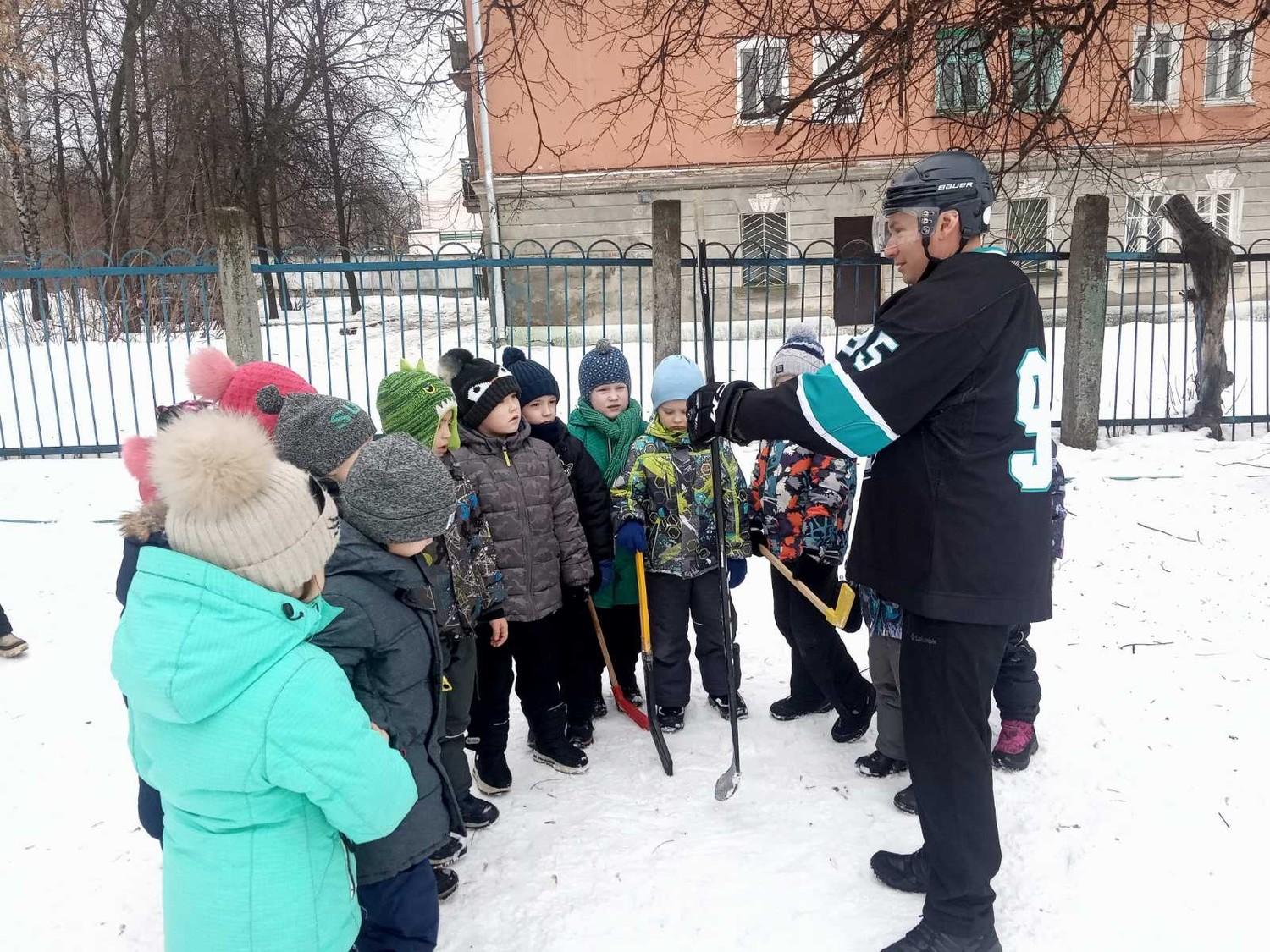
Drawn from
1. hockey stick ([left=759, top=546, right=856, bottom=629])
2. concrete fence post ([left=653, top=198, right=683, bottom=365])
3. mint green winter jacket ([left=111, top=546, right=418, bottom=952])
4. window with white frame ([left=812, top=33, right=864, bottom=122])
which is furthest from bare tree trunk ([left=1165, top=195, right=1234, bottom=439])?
mint green winter jacket ([left=111, top=546, right=418, bottom=952])

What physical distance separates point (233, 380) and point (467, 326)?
1302cm

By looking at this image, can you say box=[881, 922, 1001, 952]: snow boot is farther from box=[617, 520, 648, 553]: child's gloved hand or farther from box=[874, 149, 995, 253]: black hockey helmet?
box=[874, 149, 995, 253]: black hockey helmet

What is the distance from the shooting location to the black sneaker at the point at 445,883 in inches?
103

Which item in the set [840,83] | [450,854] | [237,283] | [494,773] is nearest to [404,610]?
[450,854]

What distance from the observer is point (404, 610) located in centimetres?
213

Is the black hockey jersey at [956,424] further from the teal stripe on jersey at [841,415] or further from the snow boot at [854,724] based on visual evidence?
the snow boot at [854,724]

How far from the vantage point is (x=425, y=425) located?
9.18 feet

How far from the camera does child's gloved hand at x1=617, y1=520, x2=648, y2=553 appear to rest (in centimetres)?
339

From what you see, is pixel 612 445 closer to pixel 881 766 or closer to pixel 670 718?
pixel 670 718

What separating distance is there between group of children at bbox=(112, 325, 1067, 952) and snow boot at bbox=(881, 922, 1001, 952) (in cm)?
94

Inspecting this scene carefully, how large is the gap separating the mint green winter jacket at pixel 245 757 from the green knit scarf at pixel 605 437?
2.10 meters

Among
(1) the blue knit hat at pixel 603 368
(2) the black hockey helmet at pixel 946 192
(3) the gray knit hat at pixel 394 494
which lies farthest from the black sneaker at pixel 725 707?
(2) the black hockey helmet at pixel 946 192

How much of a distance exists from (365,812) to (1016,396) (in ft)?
5.63

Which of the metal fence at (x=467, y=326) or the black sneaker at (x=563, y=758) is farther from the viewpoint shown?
the metal fence at (x=467, y=326)
